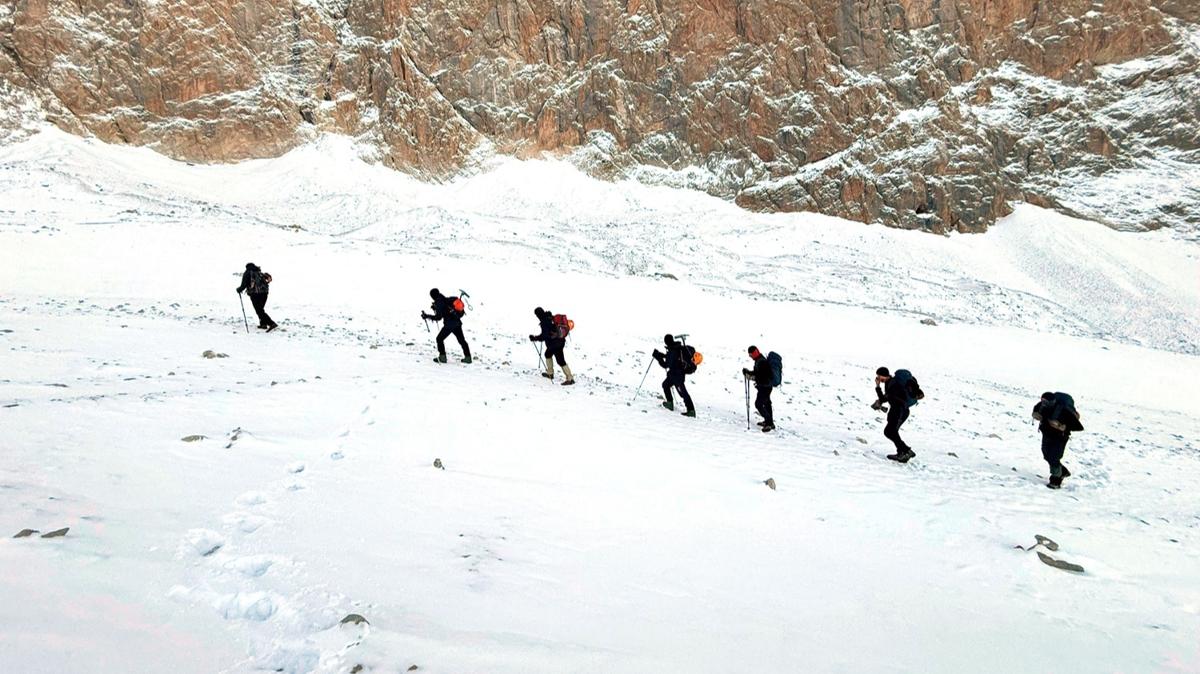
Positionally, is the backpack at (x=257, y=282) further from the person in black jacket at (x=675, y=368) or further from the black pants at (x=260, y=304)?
the person in black jacket at (x=675, y=368)

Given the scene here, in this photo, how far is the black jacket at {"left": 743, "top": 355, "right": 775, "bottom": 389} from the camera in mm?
11414

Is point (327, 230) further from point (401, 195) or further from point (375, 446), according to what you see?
point (375, 446)

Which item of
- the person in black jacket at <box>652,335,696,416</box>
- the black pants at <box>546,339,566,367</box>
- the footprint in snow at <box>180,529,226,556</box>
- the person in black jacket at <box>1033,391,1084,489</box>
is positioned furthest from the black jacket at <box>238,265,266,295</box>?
the person in black jacket at <box>1033,391,1084,489</box>

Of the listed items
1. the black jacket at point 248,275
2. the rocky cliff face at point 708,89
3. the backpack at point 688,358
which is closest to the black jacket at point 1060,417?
the backpack at point 688,358

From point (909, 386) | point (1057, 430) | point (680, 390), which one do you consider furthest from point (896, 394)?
point (680, 390)

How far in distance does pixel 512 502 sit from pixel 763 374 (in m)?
7.14

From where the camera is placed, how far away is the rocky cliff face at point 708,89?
61.2m

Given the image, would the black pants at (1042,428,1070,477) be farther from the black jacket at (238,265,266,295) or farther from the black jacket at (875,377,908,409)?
the black jacket at (238,265,266,295)

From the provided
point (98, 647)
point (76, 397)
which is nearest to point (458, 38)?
point (76, 397)

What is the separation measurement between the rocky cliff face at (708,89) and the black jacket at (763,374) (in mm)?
57473

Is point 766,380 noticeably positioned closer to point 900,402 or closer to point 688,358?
point 688,358

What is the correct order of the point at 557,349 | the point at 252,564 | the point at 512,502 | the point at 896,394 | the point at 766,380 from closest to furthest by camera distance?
the point at 252,564
the point at 512,502
the point at 896,394
the point at 766,380
the point at 557,349

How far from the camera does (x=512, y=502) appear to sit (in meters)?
5.70

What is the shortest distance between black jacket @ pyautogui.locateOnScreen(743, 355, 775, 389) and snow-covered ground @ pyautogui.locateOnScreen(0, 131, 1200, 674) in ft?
3.22
